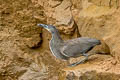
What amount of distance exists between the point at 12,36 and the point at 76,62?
1.71 metres

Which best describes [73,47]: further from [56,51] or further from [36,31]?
[36,31]

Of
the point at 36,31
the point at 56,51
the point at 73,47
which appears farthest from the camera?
the point at 36,31

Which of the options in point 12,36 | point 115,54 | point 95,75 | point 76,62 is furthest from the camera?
point 12,36

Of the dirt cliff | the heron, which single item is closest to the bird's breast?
the heron

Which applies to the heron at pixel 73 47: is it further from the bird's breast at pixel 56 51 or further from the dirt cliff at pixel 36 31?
the dirt cliff at pixel 36 31

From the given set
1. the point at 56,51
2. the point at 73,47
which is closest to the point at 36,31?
the point at 56,51

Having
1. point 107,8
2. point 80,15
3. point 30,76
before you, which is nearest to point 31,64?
point 30,76

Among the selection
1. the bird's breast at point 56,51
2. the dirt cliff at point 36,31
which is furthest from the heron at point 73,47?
the dirt cliff at point 36,31

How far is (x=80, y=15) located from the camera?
540cm

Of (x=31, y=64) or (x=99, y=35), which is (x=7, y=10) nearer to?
(x=31, y=64)

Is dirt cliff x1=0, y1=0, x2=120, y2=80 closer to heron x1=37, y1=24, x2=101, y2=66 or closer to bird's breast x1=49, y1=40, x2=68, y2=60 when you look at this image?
heron x1=37, y1=24, x2=101, y2=66

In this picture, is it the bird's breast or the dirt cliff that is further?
the dirt cliff

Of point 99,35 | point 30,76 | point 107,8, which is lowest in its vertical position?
point 30,76

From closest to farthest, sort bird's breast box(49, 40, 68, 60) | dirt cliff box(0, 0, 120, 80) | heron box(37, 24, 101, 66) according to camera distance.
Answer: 1. heron box(37, 24, 101, 66)
2. bird's breast box(49, 40, 68, 60)
3. dirt cliff box(0, 0, 120, 80)
